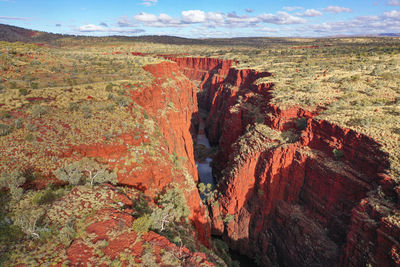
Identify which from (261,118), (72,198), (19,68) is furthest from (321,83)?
(19,68)

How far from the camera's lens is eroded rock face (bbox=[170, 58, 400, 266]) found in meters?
12.7

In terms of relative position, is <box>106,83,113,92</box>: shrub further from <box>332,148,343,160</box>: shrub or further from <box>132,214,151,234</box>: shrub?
<box>332,148,343,160</box>: shrub

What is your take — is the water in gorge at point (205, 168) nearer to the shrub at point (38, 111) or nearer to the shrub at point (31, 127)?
the shrub at point (38, 111)

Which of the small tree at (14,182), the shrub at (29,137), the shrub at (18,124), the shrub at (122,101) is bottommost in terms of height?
the small tree at (14,182)

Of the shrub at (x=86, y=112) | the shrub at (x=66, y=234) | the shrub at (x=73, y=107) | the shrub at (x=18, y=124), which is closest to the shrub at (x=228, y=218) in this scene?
the shrub at (x=86, y=112)

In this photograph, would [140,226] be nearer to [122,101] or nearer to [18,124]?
[18,124]

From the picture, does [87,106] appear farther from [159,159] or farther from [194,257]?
[194,257]

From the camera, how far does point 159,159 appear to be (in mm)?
15484

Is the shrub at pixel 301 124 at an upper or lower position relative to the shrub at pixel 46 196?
upper

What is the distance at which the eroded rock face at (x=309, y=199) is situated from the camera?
1266 centimetres

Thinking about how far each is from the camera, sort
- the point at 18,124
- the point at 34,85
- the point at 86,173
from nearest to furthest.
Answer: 1. the point at 86,173
2. the point at 18,124
3. the point at 34,85

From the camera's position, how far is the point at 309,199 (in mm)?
17594

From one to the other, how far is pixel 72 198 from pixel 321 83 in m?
29.0

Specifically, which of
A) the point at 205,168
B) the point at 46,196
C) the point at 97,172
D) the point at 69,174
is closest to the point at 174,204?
the point at 97,172
